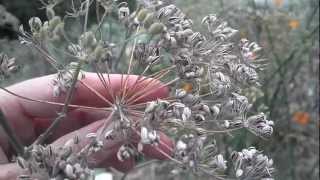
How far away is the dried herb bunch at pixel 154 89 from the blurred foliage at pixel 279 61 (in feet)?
3.17

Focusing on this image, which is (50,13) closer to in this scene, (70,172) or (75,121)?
(70,172)

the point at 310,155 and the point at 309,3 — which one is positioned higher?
the point at 309,3

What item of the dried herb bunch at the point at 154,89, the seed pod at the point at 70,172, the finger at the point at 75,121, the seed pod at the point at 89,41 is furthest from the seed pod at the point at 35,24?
the finger at the point at 75,121

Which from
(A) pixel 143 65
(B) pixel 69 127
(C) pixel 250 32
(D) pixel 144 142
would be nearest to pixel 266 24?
(C) pixel 250 32

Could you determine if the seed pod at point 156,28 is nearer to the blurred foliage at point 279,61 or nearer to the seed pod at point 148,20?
the seed pod at point 148,20

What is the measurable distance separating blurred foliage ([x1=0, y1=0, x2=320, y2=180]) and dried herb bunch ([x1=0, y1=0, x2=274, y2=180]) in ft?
3.17

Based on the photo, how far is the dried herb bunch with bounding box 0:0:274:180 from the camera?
0.81 meters

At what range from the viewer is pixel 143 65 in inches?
38.2

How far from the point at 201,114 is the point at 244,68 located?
0.16 m

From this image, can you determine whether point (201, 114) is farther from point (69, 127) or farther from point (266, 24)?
point (266, 24)

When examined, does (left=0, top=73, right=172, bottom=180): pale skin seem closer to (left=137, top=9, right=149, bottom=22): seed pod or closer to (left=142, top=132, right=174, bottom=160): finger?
(left=142, top=132, right=174, bottom=160): finger

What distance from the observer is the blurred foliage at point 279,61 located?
2588 mm

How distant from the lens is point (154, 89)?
972 mm

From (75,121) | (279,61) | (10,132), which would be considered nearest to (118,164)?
(75,121)
